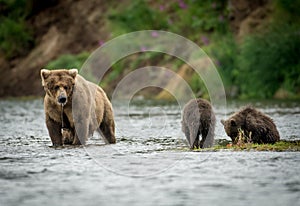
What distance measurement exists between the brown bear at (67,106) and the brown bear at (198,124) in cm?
168

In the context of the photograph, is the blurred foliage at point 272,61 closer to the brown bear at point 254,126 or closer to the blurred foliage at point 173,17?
the blurred foliage at point 173,17

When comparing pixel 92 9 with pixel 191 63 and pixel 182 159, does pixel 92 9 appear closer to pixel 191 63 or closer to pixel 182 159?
pixel 191 63

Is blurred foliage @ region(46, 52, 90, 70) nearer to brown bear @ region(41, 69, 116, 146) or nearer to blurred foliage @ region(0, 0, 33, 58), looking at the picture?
blurred foliage @ region(0, 0, 33, 58)

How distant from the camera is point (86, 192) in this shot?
807 cm

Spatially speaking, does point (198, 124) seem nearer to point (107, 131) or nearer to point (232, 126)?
point (232, 126)

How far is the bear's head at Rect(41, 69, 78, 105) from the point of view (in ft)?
38.8

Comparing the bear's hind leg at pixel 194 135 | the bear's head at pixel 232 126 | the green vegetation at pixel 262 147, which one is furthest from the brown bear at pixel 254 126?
the bear's hind leg at pixel 194 135

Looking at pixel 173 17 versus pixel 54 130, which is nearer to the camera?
pixel 54 130

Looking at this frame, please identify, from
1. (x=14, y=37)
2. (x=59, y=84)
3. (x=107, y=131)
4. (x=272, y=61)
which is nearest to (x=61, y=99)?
(x=59, y=84)

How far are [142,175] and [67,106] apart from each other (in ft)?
10.9

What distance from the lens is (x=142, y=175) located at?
921 cm

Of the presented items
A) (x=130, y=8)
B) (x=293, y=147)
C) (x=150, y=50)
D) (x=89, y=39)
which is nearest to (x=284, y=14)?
(x=150, y=50)

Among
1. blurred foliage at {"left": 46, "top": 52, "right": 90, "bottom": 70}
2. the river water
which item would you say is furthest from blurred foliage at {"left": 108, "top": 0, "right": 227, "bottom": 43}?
the river water

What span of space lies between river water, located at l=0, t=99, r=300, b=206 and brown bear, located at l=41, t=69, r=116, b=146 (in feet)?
1.01
